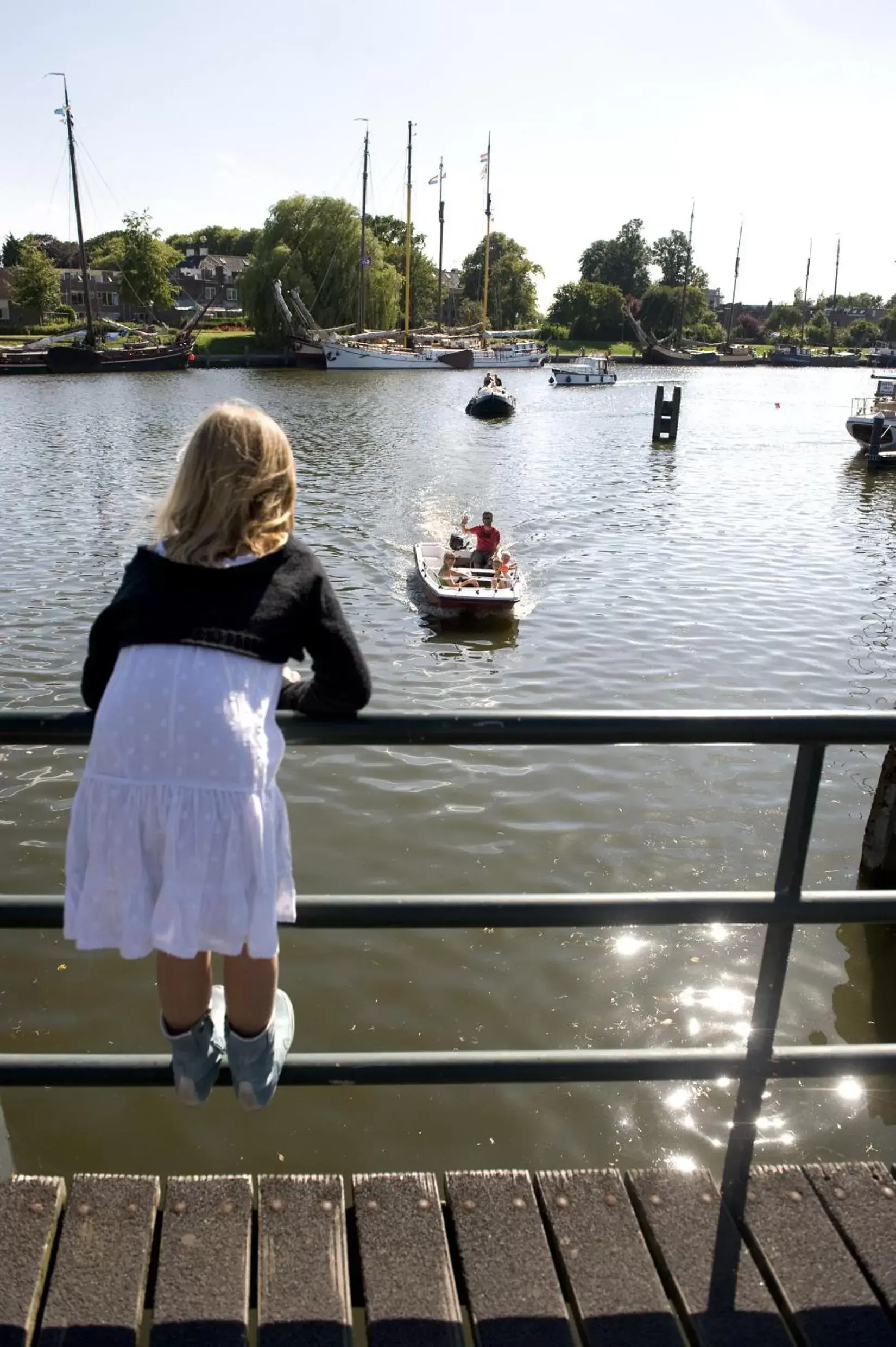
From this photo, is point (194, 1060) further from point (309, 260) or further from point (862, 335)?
point (862, 335)

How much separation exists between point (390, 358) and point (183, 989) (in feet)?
248

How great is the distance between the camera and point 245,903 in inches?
80.8

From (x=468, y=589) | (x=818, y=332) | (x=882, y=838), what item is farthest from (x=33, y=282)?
(x=818, y=332)

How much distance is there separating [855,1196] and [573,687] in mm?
9633

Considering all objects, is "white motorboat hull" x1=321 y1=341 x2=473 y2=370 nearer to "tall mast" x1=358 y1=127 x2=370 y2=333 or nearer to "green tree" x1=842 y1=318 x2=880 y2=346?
"tall mast" x1=358 y1=127 x2=370 y2=333

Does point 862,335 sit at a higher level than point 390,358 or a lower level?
higher

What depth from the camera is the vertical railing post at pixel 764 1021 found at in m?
2.16

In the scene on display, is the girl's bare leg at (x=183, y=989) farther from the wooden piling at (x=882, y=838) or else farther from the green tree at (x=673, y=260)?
the green tree at (x=673, y=260)

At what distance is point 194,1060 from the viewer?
2258mm

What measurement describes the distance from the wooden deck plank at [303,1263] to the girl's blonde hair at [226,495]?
5.14ft

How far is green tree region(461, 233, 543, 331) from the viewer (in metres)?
118

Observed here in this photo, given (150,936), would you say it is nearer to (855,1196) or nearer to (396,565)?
(855,1196)

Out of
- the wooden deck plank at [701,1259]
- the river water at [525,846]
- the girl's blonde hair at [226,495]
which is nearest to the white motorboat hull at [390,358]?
the river water at [525,846]

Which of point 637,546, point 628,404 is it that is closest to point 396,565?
point 637,546
